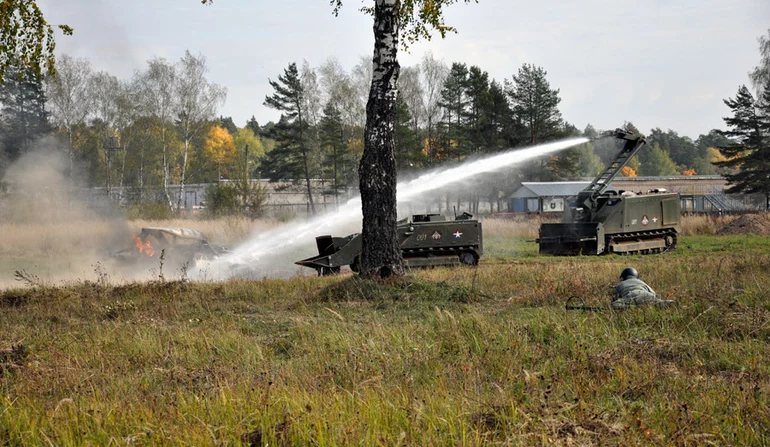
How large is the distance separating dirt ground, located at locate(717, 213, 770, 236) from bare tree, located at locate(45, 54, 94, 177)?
35.8 meters

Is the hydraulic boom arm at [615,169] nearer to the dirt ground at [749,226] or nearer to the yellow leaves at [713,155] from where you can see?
the dirt ground at [749,226]

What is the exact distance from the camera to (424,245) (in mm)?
19656

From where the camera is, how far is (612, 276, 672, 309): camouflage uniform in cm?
906

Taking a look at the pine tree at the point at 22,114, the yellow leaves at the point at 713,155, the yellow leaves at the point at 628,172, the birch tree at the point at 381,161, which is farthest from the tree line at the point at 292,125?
the yellow leaves at the point at 713,155

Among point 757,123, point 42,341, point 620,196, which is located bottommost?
point 42,341

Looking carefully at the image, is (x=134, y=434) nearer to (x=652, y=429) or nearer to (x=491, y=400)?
(x=491, y=400)

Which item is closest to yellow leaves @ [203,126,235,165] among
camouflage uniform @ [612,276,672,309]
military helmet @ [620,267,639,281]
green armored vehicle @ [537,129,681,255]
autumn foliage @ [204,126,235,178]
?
autumn foliage @ [204,126,235,178]

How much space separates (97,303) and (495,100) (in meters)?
44.9

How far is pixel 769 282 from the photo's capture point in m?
11.1

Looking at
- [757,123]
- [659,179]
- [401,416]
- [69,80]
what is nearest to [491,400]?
[401,416]

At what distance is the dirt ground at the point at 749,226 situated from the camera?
32.3 m

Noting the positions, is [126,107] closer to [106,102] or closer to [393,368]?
[106,102]

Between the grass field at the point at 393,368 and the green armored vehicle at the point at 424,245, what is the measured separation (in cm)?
630

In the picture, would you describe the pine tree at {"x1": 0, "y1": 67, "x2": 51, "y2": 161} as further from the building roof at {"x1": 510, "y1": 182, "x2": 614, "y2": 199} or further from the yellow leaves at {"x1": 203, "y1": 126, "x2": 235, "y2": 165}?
the building roof at {"x1": 510, "y1": 182, "x2": 614, "y2": 199}
